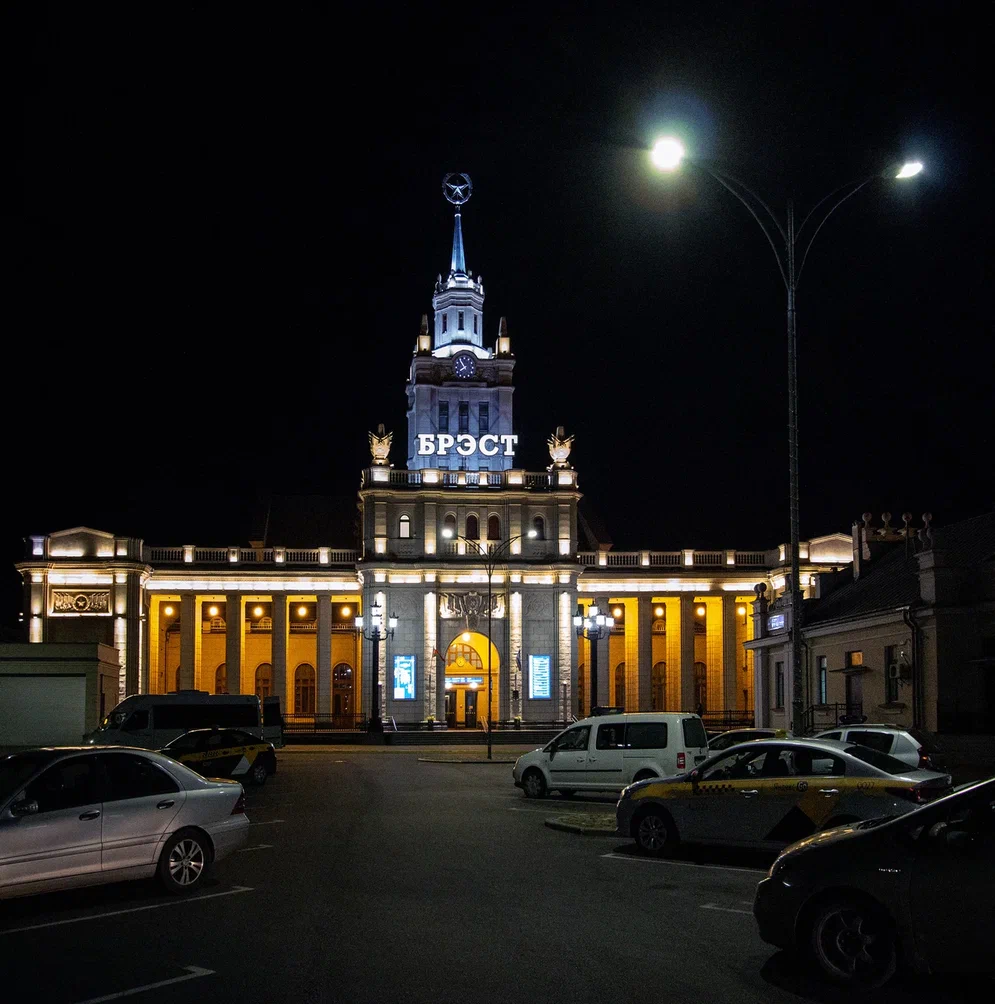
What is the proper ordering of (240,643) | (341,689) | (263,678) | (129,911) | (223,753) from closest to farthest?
(129,911)
(223,753)
(240,643)
(263,678)
(341,689)

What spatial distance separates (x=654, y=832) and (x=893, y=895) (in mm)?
8125

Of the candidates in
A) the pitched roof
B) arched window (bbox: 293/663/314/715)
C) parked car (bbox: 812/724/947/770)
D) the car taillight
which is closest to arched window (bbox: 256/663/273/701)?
arched window (bbox: 293/663/314/715)

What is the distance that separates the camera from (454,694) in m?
79.9

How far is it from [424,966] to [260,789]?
21712 millimetres

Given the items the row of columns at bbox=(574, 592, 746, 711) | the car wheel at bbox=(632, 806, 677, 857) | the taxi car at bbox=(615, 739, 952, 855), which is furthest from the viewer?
the row of columns at bbox=(574, 592, 746, 711)

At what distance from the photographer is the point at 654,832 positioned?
16812 millimetres

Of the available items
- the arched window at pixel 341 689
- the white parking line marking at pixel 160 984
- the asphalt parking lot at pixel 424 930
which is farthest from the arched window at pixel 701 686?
the white parking line marking at pixel 160 984

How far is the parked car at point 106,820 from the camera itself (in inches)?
491

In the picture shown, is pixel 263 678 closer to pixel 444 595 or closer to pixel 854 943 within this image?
pixel 444 595

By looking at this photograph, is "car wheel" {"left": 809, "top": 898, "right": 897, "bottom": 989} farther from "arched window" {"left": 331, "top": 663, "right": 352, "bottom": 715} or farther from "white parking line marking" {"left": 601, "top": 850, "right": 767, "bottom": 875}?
"arched window" {"left": 331, "top": 663, "right": 352, "bottom": 715}

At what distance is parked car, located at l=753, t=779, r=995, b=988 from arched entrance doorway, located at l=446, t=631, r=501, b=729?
69.5 metres

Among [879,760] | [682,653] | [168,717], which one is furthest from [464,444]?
[879,760]

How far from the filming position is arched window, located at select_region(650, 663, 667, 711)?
84.8m

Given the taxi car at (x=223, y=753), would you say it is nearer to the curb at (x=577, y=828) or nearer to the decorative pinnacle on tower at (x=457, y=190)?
the curb at (x=577, y=828)
